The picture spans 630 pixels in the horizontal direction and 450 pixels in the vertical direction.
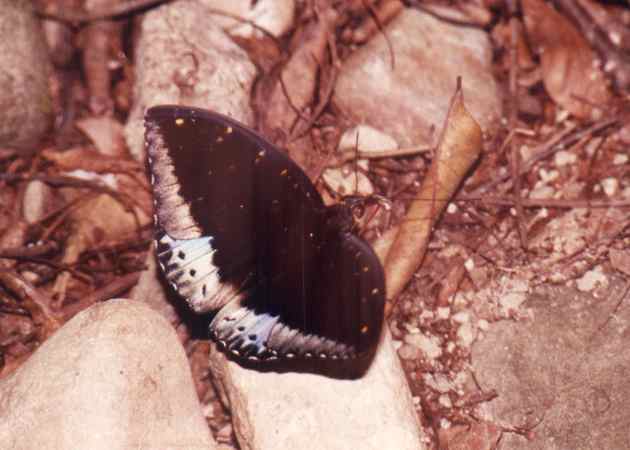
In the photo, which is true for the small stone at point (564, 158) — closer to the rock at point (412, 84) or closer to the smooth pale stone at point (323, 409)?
the rock at point (412, 84)

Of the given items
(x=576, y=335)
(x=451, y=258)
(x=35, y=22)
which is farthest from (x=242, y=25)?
(x=576, y=335)

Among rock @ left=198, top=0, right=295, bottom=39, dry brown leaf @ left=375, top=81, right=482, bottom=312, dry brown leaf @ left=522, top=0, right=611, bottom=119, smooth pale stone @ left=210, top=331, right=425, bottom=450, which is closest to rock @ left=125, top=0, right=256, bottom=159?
rock @ left=198, top=0, right=295, bottom=39

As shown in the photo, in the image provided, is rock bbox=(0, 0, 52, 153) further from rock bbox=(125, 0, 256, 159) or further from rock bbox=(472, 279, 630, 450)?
rock bbox=(472, 279, 630, 450)

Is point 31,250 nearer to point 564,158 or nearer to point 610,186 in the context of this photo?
point 564,158

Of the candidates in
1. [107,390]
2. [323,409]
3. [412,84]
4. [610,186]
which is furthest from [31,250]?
[610,186]

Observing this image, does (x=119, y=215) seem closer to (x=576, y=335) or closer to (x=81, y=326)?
(x=81, y=326)

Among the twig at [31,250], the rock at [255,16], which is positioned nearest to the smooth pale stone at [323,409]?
the twig at [31,250]
